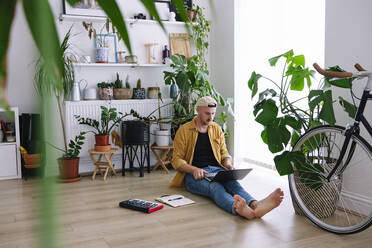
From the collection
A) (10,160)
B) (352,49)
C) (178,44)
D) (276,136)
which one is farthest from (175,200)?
(178,44)

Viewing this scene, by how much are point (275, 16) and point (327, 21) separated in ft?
3.51

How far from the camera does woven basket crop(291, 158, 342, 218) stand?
260 centimetres

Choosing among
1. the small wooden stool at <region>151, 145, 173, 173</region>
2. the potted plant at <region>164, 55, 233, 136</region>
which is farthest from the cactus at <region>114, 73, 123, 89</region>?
the small wooden stool at <region>151, 145, 173, 173</region>

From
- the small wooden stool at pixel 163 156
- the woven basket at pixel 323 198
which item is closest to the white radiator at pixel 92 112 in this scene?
the small wooden stool at pixel 163 156

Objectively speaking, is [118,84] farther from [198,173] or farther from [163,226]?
[163,226]

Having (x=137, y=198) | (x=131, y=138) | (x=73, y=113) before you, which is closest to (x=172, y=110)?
(x=131, y=138)

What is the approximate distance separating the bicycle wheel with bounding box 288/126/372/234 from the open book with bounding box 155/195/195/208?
0.87m

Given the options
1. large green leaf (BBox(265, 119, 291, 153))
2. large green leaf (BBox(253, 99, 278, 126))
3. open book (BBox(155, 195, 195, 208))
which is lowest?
open book (BBox(155, 195, 195, 208))

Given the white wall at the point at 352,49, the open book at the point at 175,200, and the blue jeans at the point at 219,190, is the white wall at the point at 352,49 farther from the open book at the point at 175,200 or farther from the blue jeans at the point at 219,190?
the open book at the point at 175,200

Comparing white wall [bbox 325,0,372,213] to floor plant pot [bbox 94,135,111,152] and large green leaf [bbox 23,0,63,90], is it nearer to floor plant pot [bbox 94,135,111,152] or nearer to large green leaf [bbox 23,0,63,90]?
floor plant pot [bbox 94,135,111,152]

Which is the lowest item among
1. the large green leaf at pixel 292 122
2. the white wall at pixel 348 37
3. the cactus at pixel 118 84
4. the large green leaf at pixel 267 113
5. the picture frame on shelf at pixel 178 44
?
the large green leaf at pixel 292 122

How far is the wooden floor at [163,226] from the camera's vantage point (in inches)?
90.4

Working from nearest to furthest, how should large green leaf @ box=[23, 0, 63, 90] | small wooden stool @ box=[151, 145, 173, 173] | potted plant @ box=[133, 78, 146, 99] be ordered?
large green leaf @ box=[23, 0, 63, 90] → small wooden stool @ box=[151, 145, 173, 173] → potted plant @ box=[133, 78, 146, 99]

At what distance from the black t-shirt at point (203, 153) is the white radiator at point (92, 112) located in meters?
1.19
